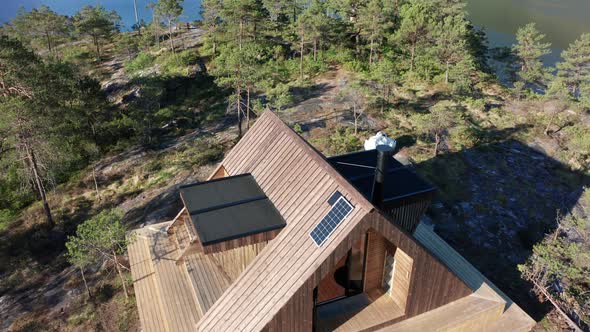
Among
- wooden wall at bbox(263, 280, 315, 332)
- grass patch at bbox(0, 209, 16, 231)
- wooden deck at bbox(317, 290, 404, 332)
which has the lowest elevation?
grass patch at bbox(0, 209, 16, 231)

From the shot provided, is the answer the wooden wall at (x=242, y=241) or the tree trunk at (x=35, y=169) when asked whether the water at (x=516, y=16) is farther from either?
the wooden wall at (x=242, y=241)

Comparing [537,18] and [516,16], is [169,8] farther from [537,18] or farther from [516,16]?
[537,18]

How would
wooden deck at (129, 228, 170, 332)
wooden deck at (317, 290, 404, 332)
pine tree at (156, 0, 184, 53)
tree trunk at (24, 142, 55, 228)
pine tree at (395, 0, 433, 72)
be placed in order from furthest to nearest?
pine tree at (156, 0, 184, 53)
pine tree at (395, 0, 433, 72)
tree trunk at (24, 142, 55, 228)
wooden deck at (129, 228, 170, 332)
wooden deck at (317, 290, 404, 332)

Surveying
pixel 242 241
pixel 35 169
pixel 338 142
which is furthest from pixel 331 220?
pixel 35 169

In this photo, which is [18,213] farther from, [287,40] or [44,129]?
[287,40]

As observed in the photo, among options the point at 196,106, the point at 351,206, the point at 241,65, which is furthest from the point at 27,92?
the point at 351,206

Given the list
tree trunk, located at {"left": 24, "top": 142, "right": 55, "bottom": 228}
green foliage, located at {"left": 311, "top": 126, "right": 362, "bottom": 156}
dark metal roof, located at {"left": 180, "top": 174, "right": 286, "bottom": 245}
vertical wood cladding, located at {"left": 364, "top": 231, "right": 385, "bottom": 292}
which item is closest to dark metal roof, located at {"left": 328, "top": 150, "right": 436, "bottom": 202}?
vertical wood cladding, located at {"left": 364, "top": 231, "right": 385, "bottom": 292}

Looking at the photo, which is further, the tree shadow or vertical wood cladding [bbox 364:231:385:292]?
the tree shadow

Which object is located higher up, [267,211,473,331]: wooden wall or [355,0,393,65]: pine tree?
[355,0,393,65]: pine tree

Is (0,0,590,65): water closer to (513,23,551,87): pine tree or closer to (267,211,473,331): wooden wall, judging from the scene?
(513,23,551,87): pine tree
